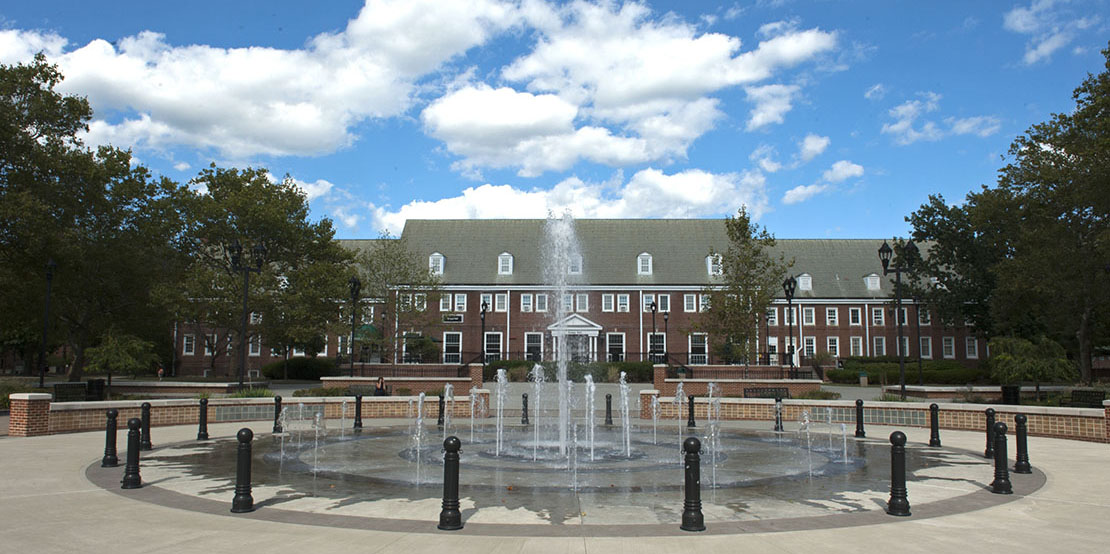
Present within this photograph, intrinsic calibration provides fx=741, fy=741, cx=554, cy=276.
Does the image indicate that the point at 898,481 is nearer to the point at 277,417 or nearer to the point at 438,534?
the point at 438,534

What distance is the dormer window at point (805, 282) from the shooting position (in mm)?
60156

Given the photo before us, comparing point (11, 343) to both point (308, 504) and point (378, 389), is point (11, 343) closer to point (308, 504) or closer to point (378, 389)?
point (378, 389)

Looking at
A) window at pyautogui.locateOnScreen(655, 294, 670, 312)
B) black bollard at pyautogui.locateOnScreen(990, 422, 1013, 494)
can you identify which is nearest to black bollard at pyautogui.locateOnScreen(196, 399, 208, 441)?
black bollard at pyautogui.locateOnScreen(990, 422, 1013, 494)

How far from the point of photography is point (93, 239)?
34.6 meters

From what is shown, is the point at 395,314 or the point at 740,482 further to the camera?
the point at 395,314

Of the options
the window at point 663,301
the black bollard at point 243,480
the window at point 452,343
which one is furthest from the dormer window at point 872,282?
the black bollard at point 243,480

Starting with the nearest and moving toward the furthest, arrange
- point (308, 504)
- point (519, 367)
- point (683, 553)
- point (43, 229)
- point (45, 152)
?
point (683, 553)
point (308, 504)
point (43, 229)
point (45, 152)
point (519, 367)

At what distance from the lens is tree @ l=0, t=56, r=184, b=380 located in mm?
29203

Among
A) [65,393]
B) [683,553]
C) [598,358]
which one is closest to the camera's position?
[683,553]

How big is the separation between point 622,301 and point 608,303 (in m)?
1.10

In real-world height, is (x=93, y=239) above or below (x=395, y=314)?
above

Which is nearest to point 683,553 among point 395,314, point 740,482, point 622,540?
point 622,540

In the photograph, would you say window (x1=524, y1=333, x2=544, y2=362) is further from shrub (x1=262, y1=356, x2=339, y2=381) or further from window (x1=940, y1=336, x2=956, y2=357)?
window (x1=940, y1=336, x2=956, y2=357)

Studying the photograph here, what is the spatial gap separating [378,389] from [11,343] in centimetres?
5689
